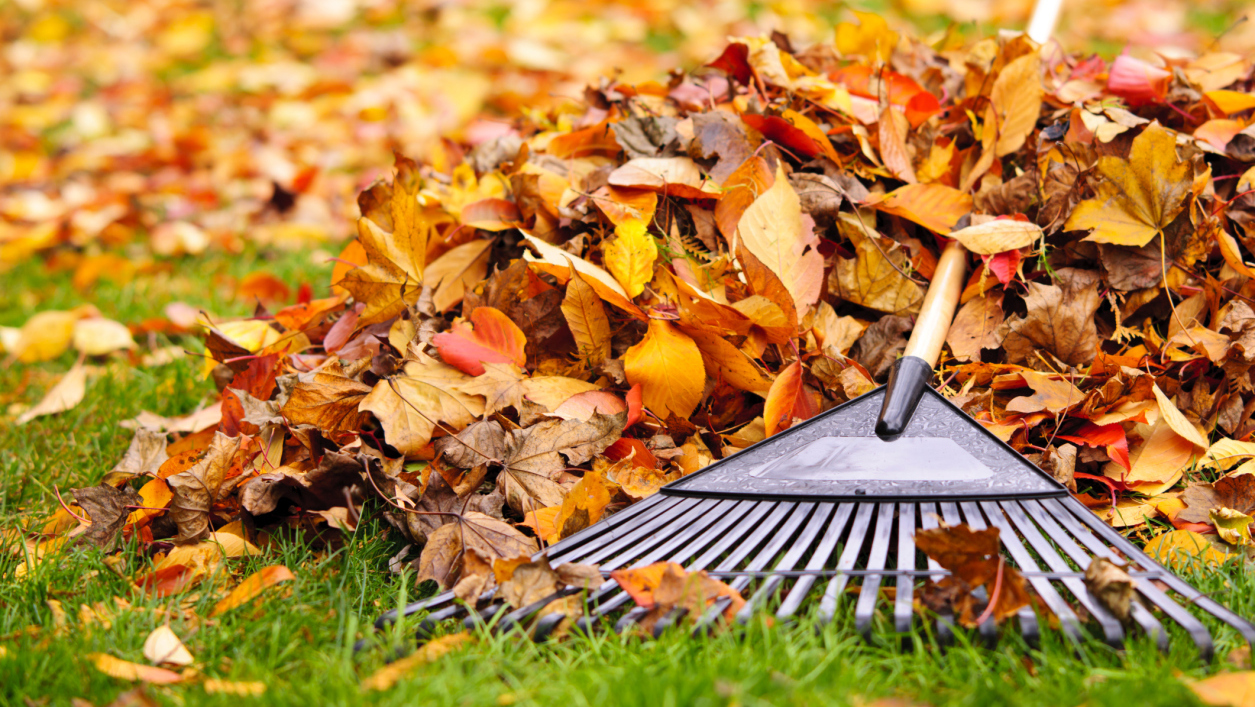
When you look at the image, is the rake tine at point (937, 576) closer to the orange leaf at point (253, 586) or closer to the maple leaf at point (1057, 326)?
the maple leaf at point (1057, 326)

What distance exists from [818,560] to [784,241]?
56 centimetres

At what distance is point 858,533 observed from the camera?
1158 millimetres

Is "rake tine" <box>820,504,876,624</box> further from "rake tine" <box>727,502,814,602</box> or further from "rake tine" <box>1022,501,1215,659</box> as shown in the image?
"rake tine" <box>1022,501,1215,659</box>

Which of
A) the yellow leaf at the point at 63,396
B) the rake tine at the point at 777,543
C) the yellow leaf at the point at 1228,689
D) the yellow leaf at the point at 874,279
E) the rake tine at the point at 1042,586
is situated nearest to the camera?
the yellow leaf at the point at 1228,689

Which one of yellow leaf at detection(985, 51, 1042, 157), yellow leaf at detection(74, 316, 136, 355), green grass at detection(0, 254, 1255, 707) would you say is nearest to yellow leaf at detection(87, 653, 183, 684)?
green grass at detection(0, 254, 1255, 707)

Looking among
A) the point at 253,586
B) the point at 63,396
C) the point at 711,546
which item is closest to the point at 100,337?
the point at 63,396

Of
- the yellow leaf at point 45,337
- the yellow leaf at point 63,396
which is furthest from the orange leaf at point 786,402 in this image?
the yellow leaf at point 45,337

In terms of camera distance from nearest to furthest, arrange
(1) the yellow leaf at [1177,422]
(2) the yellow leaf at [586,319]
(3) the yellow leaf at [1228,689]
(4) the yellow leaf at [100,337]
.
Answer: (3) the yellow leaf at [1228,689] → (1) the yellow leaf at [1177,422] → (2) the yellow leaf at [586,319] → (4) the yellow leaf at [100,337]

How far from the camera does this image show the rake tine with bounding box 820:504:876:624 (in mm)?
1044

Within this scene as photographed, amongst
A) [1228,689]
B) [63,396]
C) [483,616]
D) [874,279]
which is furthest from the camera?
[63,396]

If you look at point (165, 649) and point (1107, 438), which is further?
point (1107, 438)

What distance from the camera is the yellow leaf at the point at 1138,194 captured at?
1445 mm

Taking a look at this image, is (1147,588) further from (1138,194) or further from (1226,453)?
(1138,194)

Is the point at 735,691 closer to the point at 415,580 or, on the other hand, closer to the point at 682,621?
the point at 682,621
